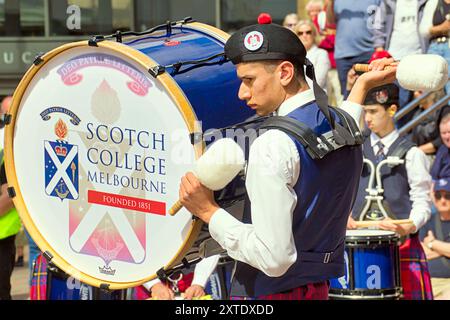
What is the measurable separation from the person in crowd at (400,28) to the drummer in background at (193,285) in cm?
258

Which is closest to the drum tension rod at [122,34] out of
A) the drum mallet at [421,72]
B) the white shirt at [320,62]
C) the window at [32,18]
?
the drum mallet at [421,72]

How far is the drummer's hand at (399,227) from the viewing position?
5.54 m

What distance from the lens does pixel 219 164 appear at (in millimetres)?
3182

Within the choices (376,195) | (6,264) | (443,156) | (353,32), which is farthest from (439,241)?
(6,264)

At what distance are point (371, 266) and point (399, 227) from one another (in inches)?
10.2

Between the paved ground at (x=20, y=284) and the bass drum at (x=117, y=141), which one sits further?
the paved ground at (x=20, y=284)

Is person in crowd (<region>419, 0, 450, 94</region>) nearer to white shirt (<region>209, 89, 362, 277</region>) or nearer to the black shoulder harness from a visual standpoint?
the black shoulder harness

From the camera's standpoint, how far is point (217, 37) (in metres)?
3.96

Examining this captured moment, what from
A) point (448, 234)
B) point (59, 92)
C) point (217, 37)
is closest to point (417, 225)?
point (448, 234)

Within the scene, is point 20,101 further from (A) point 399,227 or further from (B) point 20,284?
(B) point 20,284

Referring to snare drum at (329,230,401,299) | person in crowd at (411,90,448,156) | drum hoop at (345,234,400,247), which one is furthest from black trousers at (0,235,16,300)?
person in crowd at (411,90,448,156)

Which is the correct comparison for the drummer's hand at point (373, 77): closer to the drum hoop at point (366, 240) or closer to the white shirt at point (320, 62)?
the drum hoop at point (366, 240)

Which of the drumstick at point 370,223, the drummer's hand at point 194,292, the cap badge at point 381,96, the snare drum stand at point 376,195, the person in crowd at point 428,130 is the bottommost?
the drummer's hand at point 194,292

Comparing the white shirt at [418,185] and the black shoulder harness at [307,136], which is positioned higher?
the white shirt at [418,185]
